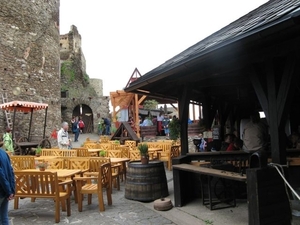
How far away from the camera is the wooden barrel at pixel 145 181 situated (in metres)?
5.02

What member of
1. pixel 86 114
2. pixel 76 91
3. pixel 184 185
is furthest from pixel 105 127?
pixel 184 185

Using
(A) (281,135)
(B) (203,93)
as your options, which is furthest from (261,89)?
(B) (203,93)

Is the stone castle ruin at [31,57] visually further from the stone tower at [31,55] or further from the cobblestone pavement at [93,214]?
the cobblestone pavement at [93,214]

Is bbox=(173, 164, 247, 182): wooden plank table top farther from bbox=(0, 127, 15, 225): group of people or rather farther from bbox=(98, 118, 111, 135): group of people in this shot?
bbox=(98, 118, 111, 135): group of people

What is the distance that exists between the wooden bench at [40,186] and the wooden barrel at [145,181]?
3.88ft

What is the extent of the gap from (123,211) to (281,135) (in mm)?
2726

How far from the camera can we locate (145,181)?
5016 mm

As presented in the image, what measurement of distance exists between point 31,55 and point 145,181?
532 inches

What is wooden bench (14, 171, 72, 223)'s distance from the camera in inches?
162

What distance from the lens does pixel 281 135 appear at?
128 inches

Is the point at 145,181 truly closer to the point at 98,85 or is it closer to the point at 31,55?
the point at 31,55

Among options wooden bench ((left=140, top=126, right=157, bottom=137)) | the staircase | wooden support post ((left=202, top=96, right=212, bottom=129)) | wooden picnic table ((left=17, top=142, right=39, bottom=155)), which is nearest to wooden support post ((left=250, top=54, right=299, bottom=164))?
wooden support post ((left=202, top=96, right=212, bottom=129))

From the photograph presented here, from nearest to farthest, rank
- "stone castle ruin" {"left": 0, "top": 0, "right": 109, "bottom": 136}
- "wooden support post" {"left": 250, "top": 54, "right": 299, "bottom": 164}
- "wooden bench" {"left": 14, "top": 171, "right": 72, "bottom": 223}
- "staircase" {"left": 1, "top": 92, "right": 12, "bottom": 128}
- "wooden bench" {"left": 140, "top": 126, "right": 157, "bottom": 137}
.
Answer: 1. "wooden support post" {"left": 250, "top": 54, "right": 299, "bottom": 164}
2. "wooden bench" {"left": 14, "top": 171, "right": 72, "bottom": 223}
3. "staircase" {"left": 1, "top": 92, "right": 12, "bottom": 128}
4. "stone castle ruin" {"left": 0, "top": 0, "right": 109, "bottom": 136}
5. "wooden bench" {"left": 140, "top": 126, "right": 157, "bottom": 137}

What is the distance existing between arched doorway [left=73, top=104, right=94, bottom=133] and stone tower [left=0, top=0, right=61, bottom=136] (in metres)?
7.84
